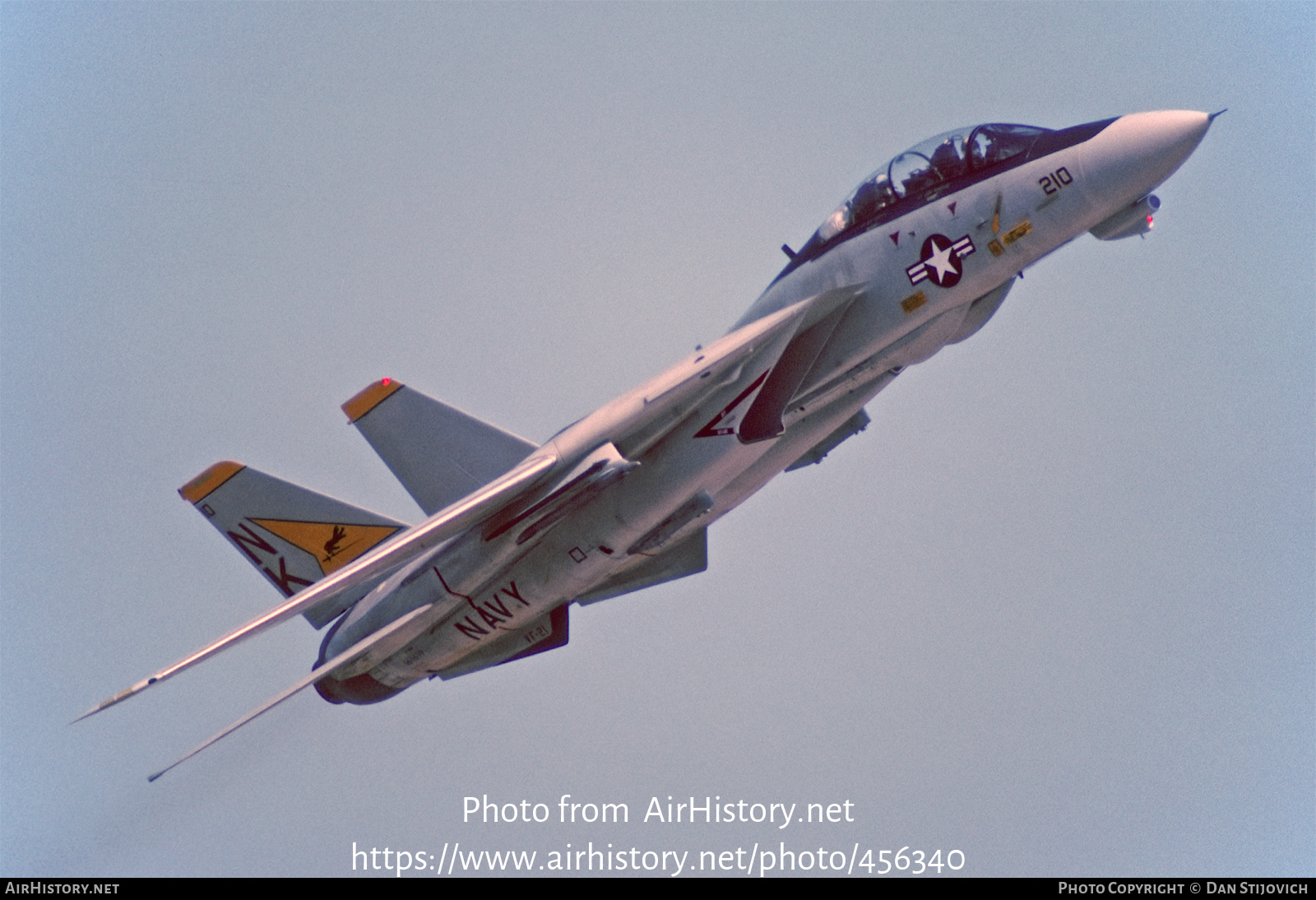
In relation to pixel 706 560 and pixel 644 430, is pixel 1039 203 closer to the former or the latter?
pixel 644 430

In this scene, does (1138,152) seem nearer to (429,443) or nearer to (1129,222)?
(1129,222)

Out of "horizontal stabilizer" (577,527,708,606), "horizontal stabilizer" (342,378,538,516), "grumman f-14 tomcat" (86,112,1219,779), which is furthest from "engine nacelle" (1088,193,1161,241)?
"horizontal stabilizer" (342,378,538,516)

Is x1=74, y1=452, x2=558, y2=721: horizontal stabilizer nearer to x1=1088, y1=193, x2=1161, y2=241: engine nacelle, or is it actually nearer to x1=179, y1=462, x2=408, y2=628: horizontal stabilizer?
x1=179, y1=462, x2=408, y2=628: horizontal stabilizer

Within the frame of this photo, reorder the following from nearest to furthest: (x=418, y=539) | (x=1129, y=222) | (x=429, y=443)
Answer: (x=1129, y=222), (x=418, y=539), (x=429, y=443)

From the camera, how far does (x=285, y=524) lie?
1878 cm

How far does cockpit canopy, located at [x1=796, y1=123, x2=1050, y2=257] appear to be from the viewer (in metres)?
14.8

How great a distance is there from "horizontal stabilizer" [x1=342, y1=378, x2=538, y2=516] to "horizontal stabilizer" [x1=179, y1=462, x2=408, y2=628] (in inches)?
41.9

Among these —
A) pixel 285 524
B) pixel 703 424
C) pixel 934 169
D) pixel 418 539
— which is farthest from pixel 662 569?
pixel 934 169

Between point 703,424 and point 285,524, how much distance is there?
19.4ft

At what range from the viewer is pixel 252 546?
18859 millimetres

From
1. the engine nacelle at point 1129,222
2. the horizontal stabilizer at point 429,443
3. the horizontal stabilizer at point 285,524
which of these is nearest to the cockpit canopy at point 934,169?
the engine nacelle at point 1129,222

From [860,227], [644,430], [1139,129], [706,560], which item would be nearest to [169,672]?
[644,430]

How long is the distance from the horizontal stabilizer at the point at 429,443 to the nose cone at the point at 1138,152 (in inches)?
265

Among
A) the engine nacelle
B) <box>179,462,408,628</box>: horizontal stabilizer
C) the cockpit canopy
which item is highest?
the cockpit canopy
